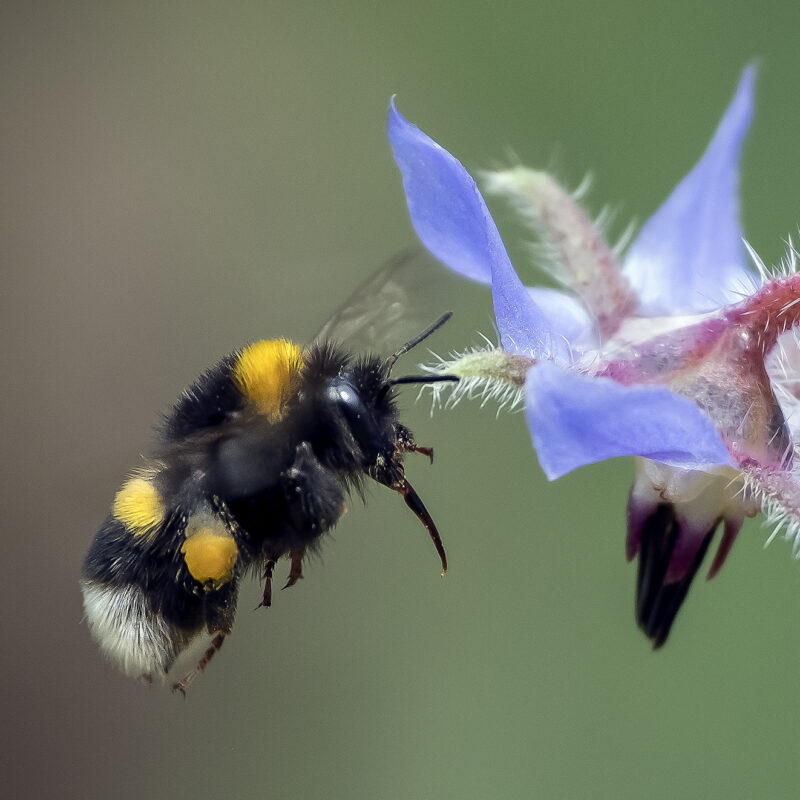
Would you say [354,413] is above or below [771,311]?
above

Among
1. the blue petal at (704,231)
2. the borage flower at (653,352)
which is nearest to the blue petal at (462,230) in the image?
the borage flower at (653,352)

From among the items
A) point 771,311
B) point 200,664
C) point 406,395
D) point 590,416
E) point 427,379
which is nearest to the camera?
point 590,416

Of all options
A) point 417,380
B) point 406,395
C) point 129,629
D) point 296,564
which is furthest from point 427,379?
point 406,395

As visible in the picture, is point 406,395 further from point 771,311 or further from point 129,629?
point 771,311

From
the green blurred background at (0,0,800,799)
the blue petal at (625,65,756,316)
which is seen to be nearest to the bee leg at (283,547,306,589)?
the blue petal at (625,65,756,316)

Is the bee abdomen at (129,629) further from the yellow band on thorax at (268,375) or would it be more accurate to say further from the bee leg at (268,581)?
the yellow band on thorax at (268,375)

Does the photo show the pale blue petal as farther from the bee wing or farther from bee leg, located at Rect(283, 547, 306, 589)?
bee leg, located at Rect(283, 547, 306, 589)
